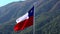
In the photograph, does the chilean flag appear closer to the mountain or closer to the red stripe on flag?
the red stripe on flag

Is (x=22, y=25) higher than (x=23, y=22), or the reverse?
(x=23, y=22)

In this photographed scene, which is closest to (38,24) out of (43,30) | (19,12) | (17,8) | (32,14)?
(43,30)

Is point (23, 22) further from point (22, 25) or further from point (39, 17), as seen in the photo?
point (39, 17)

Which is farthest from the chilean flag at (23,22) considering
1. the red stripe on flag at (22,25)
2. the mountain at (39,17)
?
the mountain at (39,17)

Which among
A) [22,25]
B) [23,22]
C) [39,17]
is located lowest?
[22,25]

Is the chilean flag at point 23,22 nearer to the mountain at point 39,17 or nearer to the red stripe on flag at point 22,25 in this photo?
the red stripe on flag at point 22,25

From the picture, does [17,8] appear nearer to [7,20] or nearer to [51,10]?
[7,20]

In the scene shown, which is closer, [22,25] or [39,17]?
[22,25]

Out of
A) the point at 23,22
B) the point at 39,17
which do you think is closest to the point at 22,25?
the point at 23,22
